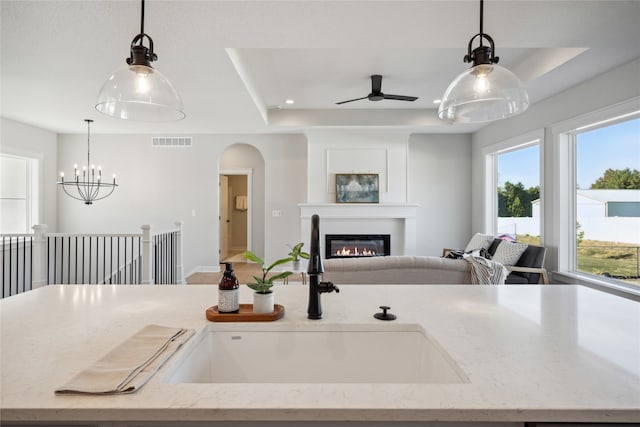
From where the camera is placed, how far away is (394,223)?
596 cm

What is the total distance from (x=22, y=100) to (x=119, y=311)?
14.3ft

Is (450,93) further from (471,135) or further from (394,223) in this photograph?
(471,135)

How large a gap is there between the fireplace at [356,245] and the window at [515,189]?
1.74 m

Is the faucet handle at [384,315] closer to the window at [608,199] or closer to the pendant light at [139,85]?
the pendant light at [139,85]

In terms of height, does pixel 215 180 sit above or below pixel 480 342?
above

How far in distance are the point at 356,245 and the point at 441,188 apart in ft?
6.12

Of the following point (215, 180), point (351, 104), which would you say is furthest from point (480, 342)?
point (215, 180)

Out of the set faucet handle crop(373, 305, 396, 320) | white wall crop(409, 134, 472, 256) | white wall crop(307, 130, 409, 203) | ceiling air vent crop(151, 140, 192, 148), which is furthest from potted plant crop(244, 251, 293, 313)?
ceiling air vent crop(151, 140, 192, 148)

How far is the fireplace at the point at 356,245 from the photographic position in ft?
19.6

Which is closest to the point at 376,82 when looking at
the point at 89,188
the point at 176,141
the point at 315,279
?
the point at 315,279

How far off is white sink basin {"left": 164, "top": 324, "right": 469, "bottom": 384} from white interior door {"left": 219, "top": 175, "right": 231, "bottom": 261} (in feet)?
23.2

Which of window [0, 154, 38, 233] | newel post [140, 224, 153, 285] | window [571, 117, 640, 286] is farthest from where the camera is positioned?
window [0, 154, 38, 233]

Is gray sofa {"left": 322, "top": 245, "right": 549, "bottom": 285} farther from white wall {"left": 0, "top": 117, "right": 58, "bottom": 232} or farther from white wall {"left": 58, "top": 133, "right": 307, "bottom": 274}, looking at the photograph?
white wall {"left": 0, "top": 117, "right": 58, "bottom": 232}

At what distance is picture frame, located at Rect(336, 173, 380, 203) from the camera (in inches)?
232
